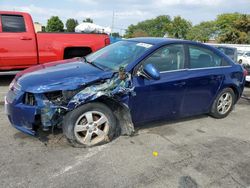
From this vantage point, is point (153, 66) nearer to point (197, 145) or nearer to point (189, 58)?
point (189, 58)

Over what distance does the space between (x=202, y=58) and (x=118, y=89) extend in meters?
1.88

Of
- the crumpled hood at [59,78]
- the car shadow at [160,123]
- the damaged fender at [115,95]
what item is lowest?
the car shadow at [160,123]

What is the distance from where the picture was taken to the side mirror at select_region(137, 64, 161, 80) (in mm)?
3645

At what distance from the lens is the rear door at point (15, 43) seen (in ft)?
20.7

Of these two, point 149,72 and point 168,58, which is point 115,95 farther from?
point 168,58

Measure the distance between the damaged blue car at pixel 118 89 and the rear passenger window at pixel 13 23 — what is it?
305 cm

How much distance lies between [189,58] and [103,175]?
2.46 meters

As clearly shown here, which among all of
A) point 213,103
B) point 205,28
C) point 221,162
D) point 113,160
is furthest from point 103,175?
point 205,28

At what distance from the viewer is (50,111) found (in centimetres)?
327

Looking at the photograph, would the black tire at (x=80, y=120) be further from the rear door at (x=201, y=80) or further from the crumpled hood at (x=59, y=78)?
the rear door at (x=201, y=80)

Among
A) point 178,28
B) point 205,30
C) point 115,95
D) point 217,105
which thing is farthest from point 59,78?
point 205,30

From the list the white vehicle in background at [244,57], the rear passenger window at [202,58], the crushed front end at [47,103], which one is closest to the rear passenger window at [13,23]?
the crushed front end at [47,103]

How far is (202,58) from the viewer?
14.9 ft

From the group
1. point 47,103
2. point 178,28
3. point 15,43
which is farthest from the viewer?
point 178,28
